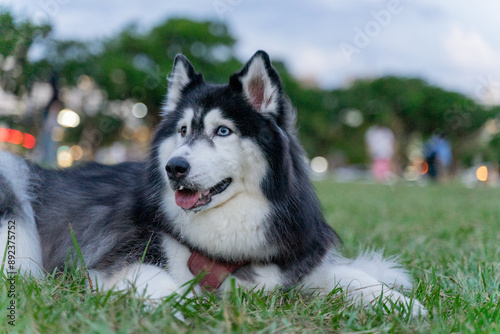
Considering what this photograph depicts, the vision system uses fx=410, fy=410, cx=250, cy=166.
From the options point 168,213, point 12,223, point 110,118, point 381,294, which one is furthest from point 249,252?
point 110,118

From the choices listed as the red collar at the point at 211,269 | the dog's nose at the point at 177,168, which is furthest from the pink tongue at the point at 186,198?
the red collar at the point at 211,269

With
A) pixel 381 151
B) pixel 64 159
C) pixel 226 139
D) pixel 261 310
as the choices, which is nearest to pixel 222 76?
pixel 64 159

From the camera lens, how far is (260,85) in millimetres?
2828

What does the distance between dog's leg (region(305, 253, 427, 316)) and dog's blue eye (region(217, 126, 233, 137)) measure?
3.58ft

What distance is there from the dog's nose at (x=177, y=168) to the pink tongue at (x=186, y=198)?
161mm

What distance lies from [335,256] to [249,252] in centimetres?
89

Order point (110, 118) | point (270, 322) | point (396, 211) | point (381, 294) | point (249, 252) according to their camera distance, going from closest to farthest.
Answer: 1. point (270, 322)
2. point (381, 294)
3. point (249, 252)
4. point (396, 211)
5. point (110, 118)

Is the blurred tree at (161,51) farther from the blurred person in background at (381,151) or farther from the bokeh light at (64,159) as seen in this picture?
→ the blurred person in background at (381,151)

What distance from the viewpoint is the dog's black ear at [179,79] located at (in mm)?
3061

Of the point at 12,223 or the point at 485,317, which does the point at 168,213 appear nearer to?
the point at 12,223

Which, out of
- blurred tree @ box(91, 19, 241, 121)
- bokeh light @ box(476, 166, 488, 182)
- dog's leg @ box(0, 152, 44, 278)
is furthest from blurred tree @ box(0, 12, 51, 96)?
blurred tree @ box(91, 19, 241, 121)

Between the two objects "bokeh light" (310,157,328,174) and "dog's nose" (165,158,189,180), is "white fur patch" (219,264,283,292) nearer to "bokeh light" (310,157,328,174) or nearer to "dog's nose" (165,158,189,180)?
"dog's nose" (165,158,189,180)

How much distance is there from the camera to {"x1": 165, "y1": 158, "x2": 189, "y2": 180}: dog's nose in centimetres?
243

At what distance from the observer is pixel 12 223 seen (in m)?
2.90
